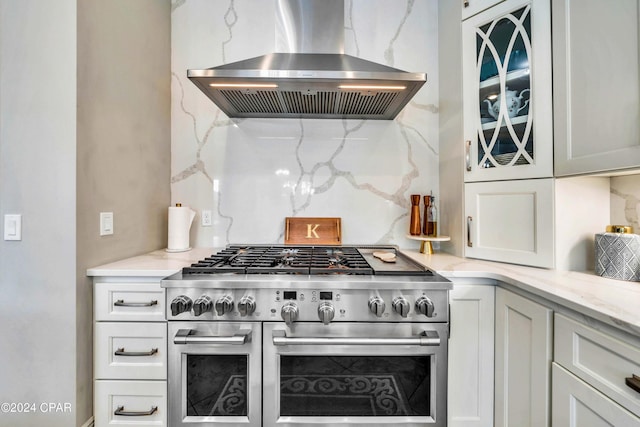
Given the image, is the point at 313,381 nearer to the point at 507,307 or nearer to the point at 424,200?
the point at 507,307

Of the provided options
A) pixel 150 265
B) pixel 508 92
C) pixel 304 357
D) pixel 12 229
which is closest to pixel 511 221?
pixel 508 92

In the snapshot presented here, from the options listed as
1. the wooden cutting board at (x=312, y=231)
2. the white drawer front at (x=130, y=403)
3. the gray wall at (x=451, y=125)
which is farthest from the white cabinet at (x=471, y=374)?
the white drawer front at (x=130, y=403)

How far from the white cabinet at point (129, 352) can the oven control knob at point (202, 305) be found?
239 mm

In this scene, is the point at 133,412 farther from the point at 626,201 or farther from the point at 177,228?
the point at 626,201

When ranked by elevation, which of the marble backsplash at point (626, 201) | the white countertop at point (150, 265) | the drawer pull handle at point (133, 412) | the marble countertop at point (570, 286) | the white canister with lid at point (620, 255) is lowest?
the drawer pull handle at point (133, 412)

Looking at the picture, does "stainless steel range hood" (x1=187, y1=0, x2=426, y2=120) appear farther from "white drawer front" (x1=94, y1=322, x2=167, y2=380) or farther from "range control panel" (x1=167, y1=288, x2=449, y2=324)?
"white drawer front" (x1=94, y1=322, x2=167, y2=380)

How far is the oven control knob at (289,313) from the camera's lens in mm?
1176

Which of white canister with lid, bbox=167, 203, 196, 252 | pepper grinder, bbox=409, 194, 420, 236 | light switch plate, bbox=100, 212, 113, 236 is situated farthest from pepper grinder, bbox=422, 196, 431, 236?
light switch plate, bbox=100, 212, 113, 236

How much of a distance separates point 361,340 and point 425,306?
0.28 m

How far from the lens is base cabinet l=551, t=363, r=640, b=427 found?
79 centimetres

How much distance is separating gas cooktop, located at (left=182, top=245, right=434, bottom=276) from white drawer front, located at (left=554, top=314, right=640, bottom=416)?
470 mm

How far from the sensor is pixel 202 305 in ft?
3.88

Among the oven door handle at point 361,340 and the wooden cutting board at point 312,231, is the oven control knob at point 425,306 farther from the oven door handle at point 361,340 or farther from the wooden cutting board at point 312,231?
the wooden cutting board at point 312,231

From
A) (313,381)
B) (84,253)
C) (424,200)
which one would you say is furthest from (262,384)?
(424,200)
